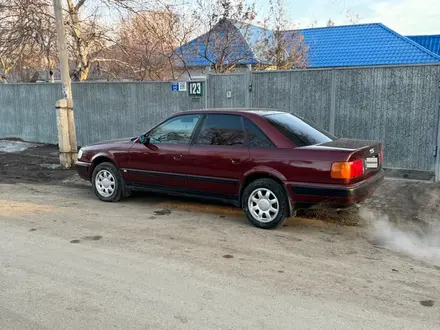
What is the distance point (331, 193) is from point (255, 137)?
1.28m

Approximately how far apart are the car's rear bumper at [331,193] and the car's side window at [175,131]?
1860 millimetres

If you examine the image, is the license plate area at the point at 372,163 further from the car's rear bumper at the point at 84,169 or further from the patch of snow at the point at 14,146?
the patch of snow at the point at 14,146

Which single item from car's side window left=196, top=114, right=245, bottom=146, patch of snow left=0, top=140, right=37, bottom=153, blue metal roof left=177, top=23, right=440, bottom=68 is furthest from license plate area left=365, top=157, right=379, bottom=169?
patch of snow left=0, top=140, right=37, bottom=153

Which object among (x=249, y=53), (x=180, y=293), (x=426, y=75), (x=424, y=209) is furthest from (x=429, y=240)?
(x=249, y=53)

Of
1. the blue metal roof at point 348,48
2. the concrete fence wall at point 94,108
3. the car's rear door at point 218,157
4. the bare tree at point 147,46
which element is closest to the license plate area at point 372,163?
the car's rear door at point 218,157

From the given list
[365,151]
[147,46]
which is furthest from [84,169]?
[147,46]

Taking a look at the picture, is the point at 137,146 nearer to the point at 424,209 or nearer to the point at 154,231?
the point at 154,231

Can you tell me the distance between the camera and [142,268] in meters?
4.45

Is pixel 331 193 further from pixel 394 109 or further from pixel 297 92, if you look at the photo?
pixel 297 92

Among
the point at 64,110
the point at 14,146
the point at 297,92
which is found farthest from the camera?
the point at 14,146

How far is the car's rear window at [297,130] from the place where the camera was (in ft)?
19.0

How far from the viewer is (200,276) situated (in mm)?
4258

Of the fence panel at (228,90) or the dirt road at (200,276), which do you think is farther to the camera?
the fence panel at (228,90)

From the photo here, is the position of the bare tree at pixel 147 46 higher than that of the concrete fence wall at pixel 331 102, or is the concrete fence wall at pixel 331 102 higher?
the bare tree at pixel 147 46
